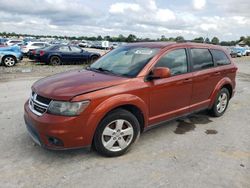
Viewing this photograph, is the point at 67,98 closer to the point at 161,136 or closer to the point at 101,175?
the point at 101,175

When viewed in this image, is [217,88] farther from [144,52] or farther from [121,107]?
[121,107]

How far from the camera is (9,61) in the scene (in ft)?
52.5

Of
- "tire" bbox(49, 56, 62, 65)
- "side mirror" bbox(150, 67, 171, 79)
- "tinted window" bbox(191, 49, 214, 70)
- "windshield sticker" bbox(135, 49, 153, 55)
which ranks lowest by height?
"tire" bbox(49, 56, 62, 65)

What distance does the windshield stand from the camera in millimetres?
4395

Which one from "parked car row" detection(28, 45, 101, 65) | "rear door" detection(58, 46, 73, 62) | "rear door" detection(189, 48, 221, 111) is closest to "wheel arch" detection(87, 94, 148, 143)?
A: "rear door" detection(189, 48, 221, 111)

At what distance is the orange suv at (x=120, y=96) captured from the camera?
11.9 feet

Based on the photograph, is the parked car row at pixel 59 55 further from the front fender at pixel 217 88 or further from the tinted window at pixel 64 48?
the front fender at pixel 217 88

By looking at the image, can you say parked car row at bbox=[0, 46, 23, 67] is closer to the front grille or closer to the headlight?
the front grille

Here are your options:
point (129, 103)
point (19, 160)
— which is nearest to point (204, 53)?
point (129, 103)

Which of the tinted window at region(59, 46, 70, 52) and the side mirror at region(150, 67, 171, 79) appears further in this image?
the tinted window at region(59, 46, 70, 52)

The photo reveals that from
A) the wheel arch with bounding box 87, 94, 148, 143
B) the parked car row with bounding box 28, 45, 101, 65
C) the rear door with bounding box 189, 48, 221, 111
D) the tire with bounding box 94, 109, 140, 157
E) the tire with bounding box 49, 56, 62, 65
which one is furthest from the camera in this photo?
the tire with bounding box 49, 56, 62, 65

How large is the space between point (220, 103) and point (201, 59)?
1.28m

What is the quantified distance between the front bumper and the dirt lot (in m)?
0.31

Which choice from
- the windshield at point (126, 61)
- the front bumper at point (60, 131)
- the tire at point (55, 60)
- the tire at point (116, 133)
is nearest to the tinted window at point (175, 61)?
the windshield at point (126, 61)
